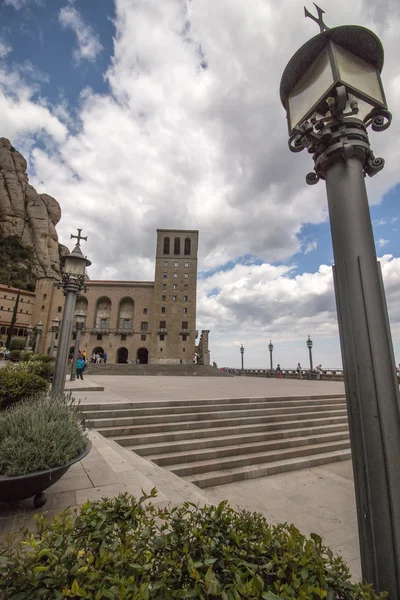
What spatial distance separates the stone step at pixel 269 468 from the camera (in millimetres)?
4891

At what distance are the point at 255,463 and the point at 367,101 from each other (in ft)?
19.9

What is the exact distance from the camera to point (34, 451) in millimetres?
2459

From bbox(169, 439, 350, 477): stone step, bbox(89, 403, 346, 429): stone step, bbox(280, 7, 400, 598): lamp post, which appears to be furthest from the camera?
bbox(89, 403, 346, 429): stone step

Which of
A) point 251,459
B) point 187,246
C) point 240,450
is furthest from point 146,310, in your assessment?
point 251,459

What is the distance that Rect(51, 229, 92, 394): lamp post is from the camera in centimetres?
612

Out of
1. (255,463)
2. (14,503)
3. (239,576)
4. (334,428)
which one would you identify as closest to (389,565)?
(239,576)

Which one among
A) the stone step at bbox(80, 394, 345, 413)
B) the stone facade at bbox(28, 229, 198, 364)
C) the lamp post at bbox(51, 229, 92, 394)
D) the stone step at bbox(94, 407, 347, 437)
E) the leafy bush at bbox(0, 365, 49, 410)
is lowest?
the stone step at bbox(94, 407, 347, 437)

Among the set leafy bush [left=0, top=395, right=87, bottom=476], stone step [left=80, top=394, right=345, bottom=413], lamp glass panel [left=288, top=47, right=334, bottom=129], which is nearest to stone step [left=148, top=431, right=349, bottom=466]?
stone step [left=80, top=394, right=345, bottom=413]

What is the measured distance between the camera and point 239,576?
109 cm

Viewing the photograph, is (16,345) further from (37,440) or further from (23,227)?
(37,440)

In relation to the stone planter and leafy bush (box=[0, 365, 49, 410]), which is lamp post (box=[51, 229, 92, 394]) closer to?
leafy bush (box=[0, 365, 49, 410])

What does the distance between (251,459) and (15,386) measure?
203 inches

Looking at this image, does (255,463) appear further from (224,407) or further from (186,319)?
(186,319)

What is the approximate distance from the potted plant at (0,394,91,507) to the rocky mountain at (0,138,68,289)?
6320 centimetres
